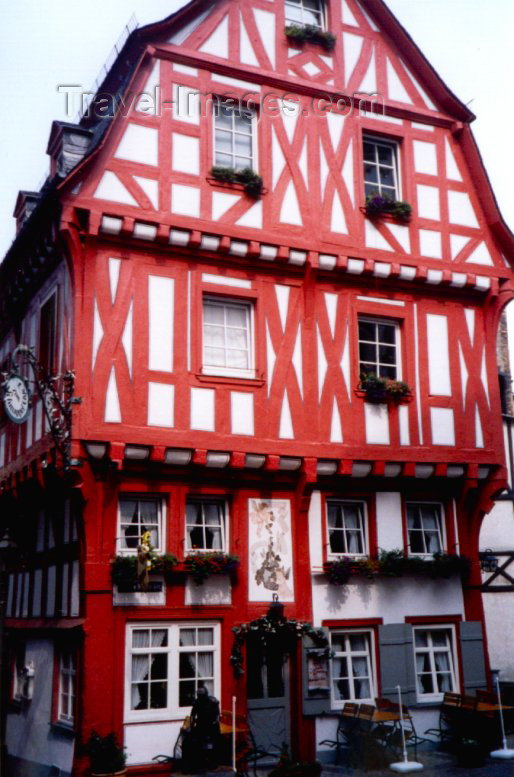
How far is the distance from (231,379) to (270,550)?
281 cm

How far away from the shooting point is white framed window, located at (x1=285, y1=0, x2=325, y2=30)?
17156mm

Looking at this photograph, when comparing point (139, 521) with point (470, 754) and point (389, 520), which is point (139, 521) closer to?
point (389, 520)

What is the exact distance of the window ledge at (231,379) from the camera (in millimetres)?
14766

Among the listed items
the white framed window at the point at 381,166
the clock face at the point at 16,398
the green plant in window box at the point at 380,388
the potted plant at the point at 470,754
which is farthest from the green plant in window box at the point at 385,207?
the potted plant at the point at 470,754

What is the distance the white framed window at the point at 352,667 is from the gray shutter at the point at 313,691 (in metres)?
0.27

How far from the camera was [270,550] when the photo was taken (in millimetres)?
15148

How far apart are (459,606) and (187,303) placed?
23.2 feet

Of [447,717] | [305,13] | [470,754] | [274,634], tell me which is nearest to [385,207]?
[305,13]

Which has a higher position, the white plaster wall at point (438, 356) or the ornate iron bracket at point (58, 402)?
the white plaster wall at point (438, 356)

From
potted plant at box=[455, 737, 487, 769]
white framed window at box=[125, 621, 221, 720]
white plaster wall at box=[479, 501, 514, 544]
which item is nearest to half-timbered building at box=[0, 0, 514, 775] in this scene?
white framed window at box=[125, 621, 221, 720]

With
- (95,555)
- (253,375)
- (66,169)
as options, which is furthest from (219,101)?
(95,555)

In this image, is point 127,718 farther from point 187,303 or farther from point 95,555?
point 187,303

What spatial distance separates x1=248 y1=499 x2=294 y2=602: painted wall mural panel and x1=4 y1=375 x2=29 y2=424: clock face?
12.8ft

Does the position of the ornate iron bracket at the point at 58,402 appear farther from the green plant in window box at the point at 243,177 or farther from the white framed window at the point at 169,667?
the green plant in window box at the point at 243,177
